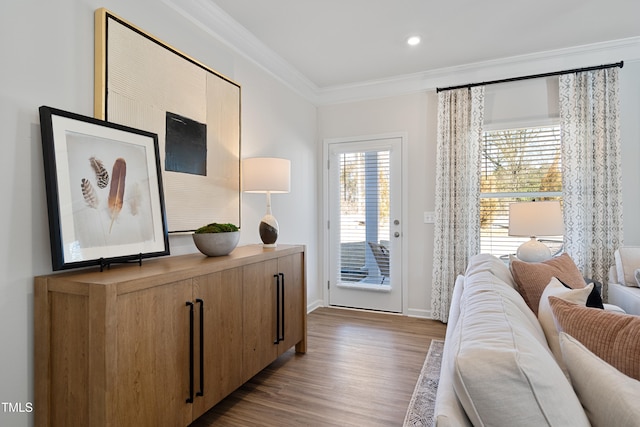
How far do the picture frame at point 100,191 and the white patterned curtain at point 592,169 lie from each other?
11.5 ft

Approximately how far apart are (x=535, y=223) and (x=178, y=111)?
2.89 metres

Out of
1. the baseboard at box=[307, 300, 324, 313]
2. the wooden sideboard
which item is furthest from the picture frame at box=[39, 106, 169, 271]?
the baseboard at box=[307, 300, 324, 313]

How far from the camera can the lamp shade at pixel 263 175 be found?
283 centimetres

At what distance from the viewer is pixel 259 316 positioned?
237cm

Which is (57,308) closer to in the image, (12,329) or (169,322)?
(12,329)

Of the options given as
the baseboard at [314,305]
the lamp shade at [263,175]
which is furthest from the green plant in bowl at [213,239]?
the baseboard at [314,305]

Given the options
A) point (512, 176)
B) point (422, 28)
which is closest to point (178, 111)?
point (422, 28)

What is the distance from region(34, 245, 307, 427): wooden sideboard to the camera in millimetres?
1386

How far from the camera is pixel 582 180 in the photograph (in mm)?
3230

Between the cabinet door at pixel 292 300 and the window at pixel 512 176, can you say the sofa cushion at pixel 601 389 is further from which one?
the window at pixel 512 176

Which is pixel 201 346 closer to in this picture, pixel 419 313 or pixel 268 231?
pixel 268 231

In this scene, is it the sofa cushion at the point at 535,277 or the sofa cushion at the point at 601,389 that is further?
the sofa cushion at the point at 535,277

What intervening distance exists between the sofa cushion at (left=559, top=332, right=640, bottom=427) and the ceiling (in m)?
2.51

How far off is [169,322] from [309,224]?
104 inches
